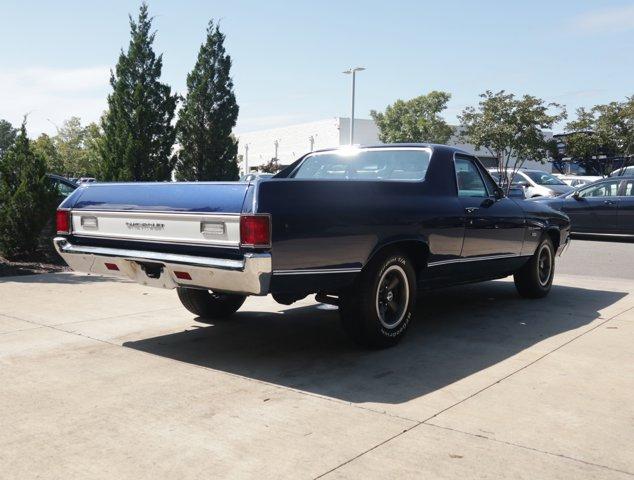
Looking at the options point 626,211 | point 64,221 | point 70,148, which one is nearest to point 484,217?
point 64,221

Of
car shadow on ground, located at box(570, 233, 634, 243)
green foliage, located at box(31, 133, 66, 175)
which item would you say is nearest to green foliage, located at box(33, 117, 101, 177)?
green foliage, located at box(31, 133, 66, 175)

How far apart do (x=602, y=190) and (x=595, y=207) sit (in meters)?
0.54

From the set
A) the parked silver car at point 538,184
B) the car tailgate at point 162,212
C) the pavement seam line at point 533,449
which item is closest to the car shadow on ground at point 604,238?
the parked silver car at point 538,184

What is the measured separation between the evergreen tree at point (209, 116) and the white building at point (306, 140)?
39030 millimetres

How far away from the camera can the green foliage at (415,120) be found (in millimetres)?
61562

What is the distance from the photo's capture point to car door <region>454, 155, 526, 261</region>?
21.2 feet

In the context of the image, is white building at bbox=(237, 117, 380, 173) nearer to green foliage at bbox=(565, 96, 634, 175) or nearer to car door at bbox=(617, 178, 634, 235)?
green foliage at bbox=(565, 96, 634, 175)

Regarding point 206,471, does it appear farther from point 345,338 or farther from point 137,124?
point 137,124

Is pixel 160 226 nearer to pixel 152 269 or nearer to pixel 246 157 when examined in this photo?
pixel 152 269

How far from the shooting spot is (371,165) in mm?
6531

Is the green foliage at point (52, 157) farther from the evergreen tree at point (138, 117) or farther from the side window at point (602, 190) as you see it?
the side window at point (602, 190)

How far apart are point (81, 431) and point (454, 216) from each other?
3.74 meters

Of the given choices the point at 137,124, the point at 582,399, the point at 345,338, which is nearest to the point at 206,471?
the point at 582,399

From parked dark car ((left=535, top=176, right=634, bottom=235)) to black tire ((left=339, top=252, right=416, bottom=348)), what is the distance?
38.4 ft
